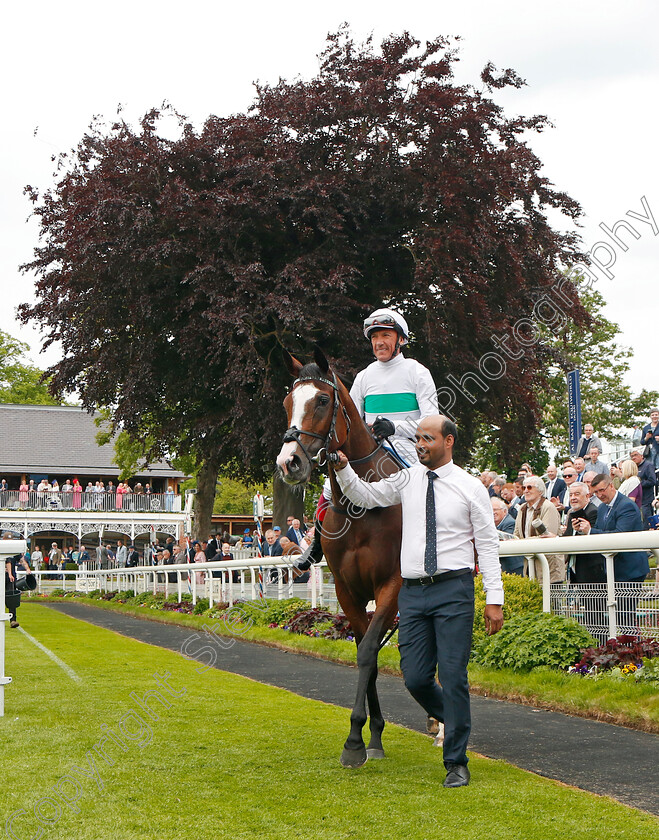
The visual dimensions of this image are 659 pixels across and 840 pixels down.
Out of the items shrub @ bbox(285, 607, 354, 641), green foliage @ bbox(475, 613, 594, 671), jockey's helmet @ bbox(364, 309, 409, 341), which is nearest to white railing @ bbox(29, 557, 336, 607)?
shrub @ bbox(285, 607, 354, 641)

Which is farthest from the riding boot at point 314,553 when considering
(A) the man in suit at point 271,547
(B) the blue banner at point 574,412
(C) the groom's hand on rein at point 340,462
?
(B) the blue banner at point 574,412

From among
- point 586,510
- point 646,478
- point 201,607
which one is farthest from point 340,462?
point 201,607

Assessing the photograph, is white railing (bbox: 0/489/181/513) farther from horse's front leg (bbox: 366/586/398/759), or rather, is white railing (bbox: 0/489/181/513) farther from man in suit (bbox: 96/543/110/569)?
horse's front leg (bbox: 366/586/398/759)

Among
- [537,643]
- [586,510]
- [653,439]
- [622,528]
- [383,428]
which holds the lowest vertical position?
[537,643]

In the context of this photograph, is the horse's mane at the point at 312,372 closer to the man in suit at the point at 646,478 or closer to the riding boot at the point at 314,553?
the riding boot at the point at 314,553

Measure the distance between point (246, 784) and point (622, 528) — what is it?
562 cm

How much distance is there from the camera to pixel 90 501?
50531 millimetres

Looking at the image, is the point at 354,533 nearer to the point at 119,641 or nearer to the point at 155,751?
the point at 155,751

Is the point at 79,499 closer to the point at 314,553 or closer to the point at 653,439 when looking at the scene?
the point at 653,439

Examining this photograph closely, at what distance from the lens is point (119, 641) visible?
47.8ft

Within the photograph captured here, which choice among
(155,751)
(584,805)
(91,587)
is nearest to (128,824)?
(155,751)

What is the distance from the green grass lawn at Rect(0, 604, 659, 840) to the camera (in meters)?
4.20

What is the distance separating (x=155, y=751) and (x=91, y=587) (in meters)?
33.6

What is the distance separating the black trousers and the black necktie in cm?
12
